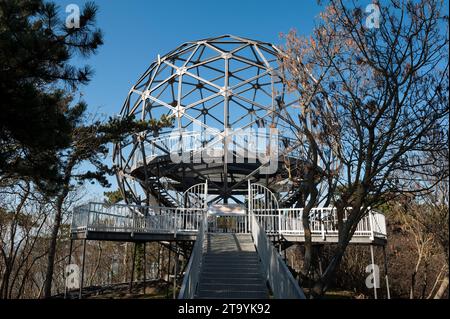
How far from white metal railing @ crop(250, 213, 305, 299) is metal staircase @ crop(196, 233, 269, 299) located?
11.2 inches

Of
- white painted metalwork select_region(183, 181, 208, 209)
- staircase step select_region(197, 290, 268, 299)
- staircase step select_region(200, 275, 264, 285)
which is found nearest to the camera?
staircase step select_region(197, 290, 268, 299)

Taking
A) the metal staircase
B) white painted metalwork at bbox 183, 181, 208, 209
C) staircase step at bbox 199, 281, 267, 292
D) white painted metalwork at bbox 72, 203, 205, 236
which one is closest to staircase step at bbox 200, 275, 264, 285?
the metal staircase

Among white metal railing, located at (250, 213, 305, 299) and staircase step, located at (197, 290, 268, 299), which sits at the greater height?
white metal railing, located at (250, 213, 305, 299)

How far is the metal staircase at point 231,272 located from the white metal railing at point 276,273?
0.93 ft

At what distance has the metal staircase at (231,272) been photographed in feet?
26.0

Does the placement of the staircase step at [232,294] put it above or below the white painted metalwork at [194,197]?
below

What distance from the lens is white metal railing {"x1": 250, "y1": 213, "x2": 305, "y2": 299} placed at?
5738mm

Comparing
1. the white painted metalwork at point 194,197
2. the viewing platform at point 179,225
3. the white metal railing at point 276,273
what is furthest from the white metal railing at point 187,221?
the white metal railing at point 276,273

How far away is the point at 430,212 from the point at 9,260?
61.3 ft

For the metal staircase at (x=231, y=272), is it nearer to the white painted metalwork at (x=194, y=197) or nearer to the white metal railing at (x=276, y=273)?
the white metal railing at (x=276, y=273)

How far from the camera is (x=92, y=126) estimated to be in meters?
14.4

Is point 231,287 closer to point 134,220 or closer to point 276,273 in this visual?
point 276,273

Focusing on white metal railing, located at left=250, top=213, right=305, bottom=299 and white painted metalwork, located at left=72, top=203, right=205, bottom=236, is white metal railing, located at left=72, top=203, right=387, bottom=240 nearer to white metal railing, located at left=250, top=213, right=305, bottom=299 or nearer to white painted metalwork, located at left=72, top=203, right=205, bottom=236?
white painted metalwork, located at left=72, top=203, right=205, bottom=236
